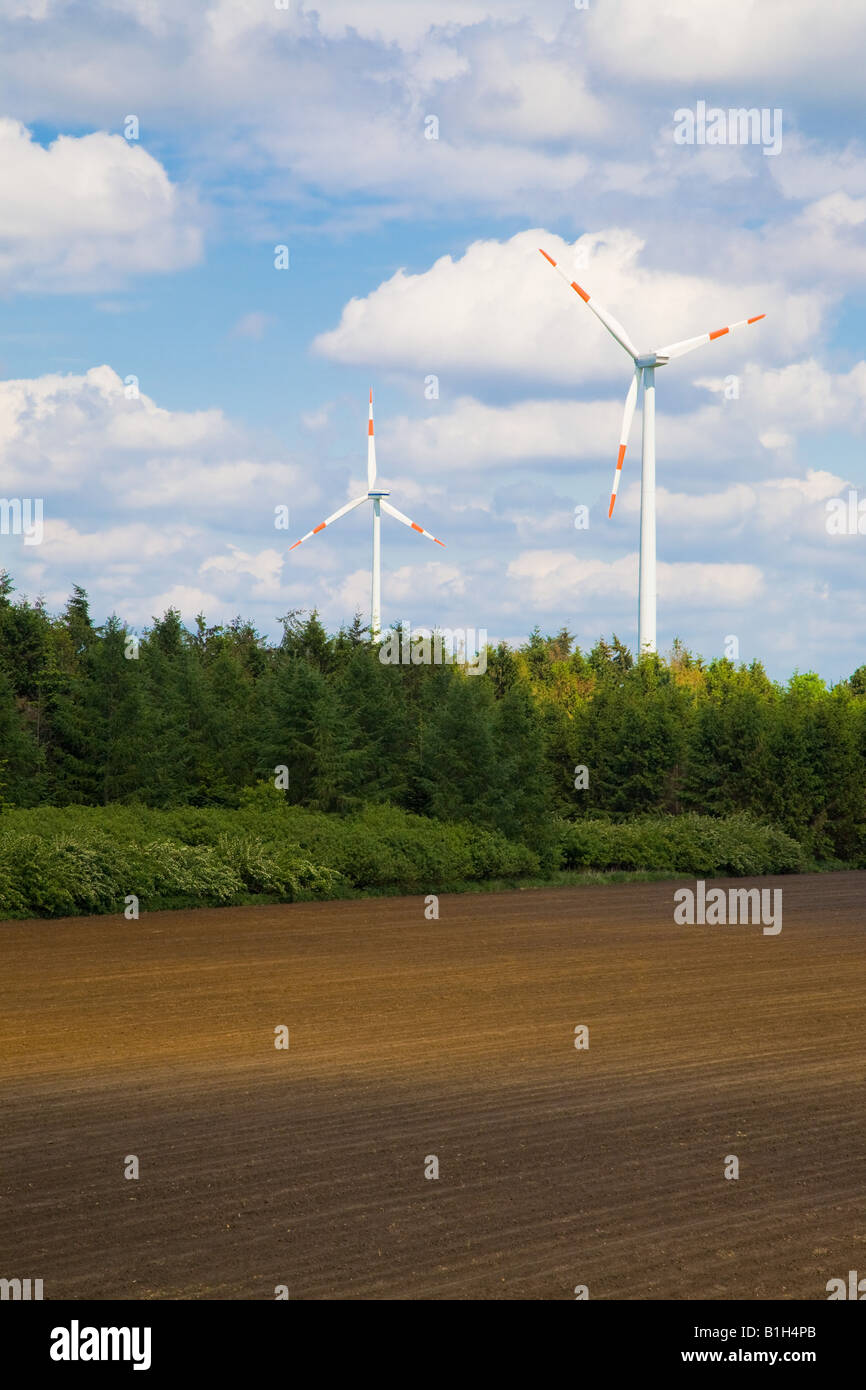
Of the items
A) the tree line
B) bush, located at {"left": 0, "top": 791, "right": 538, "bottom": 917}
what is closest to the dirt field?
bush, located at {"left": 0, "top": 791, "right": 538, "bottom": 917}

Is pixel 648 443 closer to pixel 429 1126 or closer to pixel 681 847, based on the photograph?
pixel 681 847

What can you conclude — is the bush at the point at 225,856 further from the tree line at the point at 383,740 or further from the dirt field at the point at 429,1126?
the dirt field at the point at 429,1126

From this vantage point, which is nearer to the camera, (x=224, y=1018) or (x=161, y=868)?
(x=224, y=1018)

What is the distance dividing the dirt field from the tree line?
56.7 feet

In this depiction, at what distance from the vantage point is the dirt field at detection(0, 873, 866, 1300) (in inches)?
320

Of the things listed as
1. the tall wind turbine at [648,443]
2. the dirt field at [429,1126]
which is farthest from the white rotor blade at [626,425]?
the dirt field at [429,1126]

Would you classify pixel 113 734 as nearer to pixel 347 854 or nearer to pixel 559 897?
pixel 347 854

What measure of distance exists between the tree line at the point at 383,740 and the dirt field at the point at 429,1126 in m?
17.3

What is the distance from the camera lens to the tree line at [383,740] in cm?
4072

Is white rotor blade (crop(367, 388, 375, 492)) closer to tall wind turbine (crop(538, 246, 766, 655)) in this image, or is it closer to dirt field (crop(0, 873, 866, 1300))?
tall wind turbine (crop(538, 246, 766, 655))

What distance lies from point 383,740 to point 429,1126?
117ft

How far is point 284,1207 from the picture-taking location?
30.0 ft
